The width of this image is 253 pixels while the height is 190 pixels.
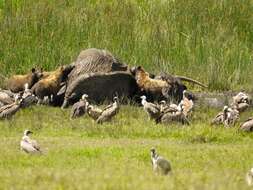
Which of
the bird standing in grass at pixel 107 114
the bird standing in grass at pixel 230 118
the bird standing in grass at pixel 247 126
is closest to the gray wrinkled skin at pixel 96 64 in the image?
the bird standing in grass at pixel 107 114

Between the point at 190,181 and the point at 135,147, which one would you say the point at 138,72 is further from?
the point at 190,181

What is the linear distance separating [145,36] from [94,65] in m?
3.46

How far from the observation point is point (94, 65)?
20.3 meters

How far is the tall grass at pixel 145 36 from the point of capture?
876 inches

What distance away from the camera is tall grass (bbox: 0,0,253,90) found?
2225 centimetres

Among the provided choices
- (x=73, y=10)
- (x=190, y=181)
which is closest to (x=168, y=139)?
(x=190, y=181)

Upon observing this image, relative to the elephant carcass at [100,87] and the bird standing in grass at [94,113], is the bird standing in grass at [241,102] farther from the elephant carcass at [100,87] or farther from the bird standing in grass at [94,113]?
the bird standing in grass at [94,113]

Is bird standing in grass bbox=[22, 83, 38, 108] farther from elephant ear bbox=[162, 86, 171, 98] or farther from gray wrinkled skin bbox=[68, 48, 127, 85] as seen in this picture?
elephant ear bbox=[162, 86, 171, 98]

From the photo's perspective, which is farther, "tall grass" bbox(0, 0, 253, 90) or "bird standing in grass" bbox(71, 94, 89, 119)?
"tall grass" bbox(0, 0, 253, 90)

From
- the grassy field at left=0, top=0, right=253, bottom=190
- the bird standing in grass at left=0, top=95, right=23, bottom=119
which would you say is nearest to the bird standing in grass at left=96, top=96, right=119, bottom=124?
the grassy field at left=0, top=0, right=253, bottom=190

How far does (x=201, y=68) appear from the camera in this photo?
21984 mm

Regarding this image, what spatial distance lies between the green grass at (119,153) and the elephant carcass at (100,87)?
1.19m

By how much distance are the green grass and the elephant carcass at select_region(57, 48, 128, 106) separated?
2136 millimetres

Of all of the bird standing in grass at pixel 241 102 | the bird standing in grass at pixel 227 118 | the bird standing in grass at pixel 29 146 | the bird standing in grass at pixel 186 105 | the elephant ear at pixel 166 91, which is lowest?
the elephant ear at pixel 166 91
